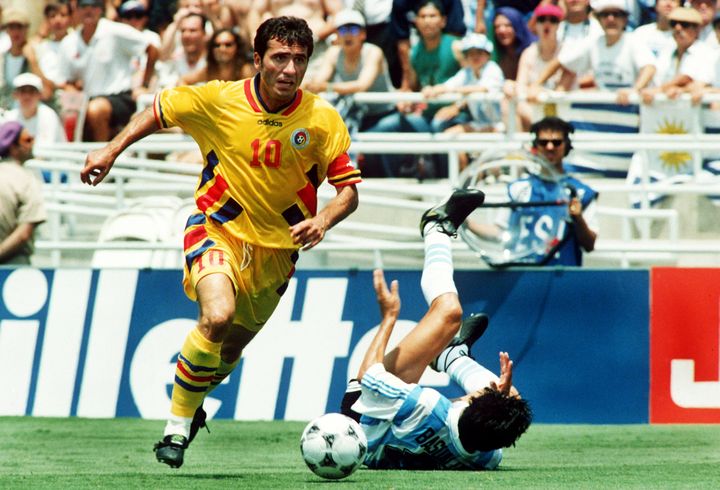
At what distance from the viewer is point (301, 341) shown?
1167 cm

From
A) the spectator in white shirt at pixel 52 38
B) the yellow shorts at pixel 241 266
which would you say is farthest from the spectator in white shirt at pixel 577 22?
the yellow shorts at pixel 241 266

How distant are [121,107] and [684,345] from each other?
689cm

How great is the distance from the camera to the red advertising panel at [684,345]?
1123cm

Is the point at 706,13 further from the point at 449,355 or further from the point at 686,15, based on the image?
the point at 449,355

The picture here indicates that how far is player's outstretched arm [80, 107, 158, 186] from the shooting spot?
8.06 meters

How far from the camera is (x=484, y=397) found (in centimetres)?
787

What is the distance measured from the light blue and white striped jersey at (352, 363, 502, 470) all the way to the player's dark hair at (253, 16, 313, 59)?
1.88 metres

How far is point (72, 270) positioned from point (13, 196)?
86cm

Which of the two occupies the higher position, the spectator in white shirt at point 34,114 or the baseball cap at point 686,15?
the baseball cap at point 686,15

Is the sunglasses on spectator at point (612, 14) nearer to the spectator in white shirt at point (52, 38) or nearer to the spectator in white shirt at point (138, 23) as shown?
the spectator in white shirt at point (138, 23)

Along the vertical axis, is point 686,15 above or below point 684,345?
above

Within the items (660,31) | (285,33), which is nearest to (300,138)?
(285,33)

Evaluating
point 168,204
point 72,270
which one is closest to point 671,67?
point 168,204

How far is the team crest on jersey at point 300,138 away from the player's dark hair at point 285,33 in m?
0.48
